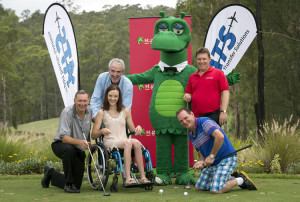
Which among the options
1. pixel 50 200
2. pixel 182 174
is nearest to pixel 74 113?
pixel 50 200

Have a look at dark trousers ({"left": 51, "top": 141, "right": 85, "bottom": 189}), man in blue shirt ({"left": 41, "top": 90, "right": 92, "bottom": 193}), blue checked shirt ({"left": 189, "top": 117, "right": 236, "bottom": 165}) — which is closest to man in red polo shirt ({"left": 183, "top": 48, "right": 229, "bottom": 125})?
blue checked shirt ({"left": 189, "top": 117, "right": 236, "bottom": 165})

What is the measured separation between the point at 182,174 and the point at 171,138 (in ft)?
1.51

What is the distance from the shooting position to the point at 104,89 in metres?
5.80

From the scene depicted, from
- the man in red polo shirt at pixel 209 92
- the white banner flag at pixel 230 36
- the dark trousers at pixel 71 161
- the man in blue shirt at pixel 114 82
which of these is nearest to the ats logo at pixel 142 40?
the white banner flag at pixel 230 36

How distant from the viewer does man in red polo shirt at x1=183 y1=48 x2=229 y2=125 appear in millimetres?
5402

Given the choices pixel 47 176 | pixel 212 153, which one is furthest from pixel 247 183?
pixel 47 176

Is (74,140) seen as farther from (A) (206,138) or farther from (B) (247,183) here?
(B) (247,183)

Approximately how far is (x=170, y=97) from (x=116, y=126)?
33.7 inches

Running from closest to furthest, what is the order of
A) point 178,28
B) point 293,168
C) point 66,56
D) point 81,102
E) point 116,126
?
point 81,102, point 116,126, point 178,28, point 293,168, point 66,56

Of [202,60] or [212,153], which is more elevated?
[202,60]

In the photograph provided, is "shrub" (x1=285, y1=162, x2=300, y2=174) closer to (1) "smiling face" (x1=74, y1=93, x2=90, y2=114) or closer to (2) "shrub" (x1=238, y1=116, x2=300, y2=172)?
(2) "shrub" (x1=238, y1=116, x2=300, y2=172)

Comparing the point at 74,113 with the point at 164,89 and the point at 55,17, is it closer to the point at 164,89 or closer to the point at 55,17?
the point at 164,89

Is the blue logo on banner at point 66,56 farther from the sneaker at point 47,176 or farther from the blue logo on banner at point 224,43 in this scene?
the blue logo on banner at point 224,43

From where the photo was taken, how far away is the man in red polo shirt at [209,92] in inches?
213
